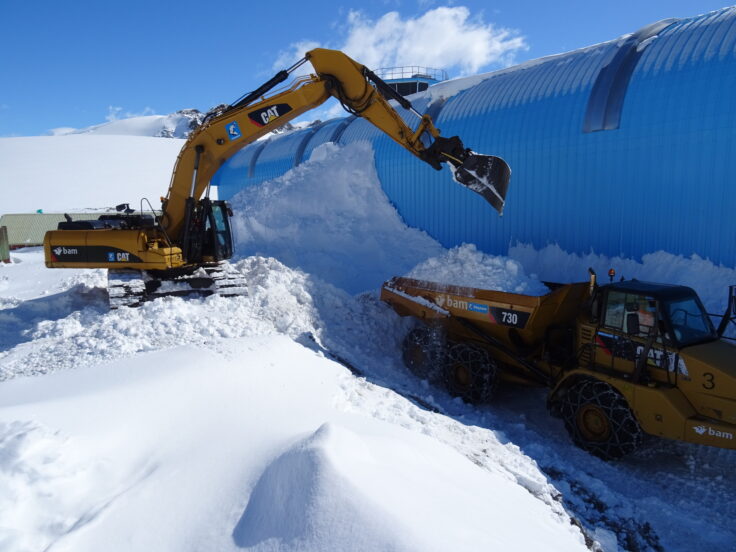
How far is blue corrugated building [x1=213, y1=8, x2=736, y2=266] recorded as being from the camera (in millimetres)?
8594

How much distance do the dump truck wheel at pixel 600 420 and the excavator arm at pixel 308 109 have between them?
299 cm

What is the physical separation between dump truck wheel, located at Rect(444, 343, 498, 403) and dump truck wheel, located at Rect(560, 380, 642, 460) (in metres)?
1.18

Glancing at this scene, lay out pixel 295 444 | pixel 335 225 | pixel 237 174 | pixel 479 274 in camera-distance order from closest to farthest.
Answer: pixel 295 444, pixel 479 274, pixel 335 225, pixel 237 174

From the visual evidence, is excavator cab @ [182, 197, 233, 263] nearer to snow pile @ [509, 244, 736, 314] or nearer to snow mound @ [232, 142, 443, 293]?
snow mound @ [232, 142, 443, 293]

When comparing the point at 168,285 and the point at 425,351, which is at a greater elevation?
the point at 168,285

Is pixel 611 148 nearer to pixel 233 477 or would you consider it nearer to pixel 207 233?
pixel 207 233

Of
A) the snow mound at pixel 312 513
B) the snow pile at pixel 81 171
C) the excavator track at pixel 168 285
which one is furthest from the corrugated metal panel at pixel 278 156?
the snow pile at pixel 81 171

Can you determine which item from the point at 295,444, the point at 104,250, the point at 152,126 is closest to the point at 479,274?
the point at 295,444

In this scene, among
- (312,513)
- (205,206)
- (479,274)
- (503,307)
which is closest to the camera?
(312,513)

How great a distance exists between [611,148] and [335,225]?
686 centimetres

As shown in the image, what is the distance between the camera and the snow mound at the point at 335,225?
1258 centimetres

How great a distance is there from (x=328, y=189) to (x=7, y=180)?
1458 inches

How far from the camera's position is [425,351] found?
8.38 metres

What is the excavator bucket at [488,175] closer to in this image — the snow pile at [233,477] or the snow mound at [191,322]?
the snow mound at [191,322]
